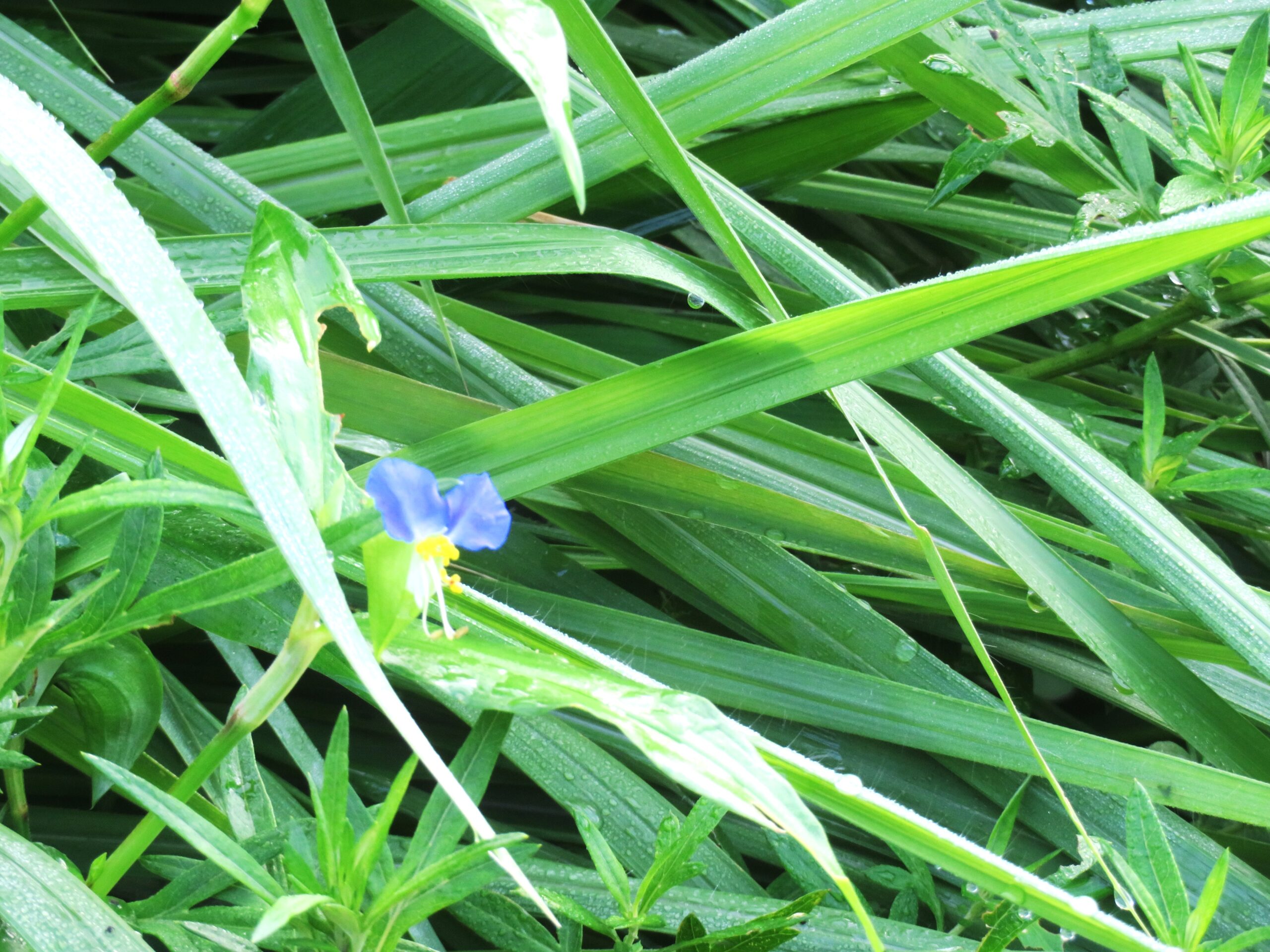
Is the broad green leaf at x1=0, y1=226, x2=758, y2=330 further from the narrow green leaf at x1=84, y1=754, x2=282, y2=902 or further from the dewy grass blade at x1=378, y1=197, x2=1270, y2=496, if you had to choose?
the narrow green leaf at x1=84, y1=754, x2=282, y2=902

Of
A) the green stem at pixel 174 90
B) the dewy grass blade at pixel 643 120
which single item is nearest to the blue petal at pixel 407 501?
the green stem at pixel 174 90

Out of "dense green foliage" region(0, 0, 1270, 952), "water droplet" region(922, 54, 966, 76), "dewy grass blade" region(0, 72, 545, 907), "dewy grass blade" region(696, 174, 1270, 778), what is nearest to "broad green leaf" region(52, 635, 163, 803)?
"dense green foliage" region(0, 0, 1270, 952)

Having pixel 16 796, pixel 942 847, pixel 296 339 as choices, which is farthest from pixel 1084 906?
pixel 16 796

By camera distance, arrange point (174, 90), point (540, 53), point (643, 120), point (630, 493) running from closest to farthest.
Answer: point (540, 53) → point (174, 90) → point (643, 120) → point (630, 493)

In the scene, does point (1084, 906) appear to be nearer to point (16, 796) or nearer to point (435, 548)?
point (435, 548)

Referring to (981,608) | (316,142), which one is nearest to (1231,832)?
(981,608)

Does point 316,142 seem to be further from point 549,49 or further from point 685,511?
point 549,49

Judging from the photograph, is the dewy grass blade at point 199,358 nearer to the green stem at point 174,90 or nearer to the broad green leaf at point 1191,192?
the green stem at point 174,90
